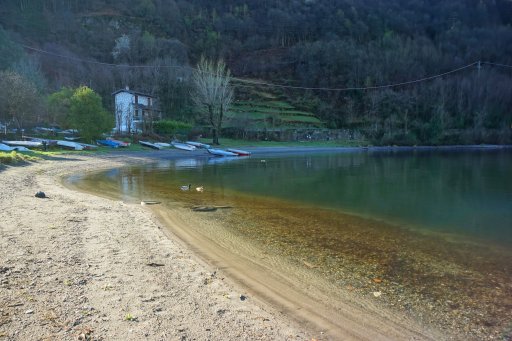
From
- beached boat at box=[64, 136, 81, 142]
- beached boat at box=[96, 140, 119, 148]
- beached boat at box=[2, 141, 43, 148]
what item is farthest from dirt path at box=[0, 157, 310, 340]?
beached boat at box=[64, 136, 81, 142]

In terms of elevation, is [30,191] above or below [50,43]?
below

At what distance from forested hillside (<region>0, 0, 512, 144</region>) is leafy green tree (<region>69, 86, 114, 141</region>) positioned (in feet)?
76.1

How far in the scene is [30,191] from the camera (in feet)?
52.8

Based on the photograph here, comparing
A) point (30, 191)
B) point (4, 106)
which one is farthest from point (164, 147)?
point (30, 191)

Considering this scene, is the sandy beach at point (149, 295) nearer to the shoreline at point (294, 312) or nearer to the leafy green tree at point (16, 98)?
the shoreline at point (294, 312)

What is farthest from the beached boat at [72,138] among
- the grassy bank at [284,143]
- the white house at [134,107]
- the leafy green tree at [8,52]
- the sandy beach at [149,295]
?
the sandy beach at [149,295]

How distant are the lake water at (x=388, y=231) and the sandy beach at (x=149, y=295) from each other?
3.84ft

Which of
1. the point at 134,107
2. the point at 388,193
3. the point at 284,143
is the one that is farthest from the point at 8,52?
the point at 388,193

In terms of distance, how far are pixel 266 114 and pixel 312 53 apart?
49254 mm

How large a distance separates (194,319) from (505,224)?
12.4 meters

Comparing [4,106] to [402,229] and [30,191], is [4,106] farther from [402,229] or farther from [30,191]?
[402,229]

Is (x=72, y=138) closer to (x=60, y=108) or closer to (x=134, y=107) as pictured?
(x=60, y=108)

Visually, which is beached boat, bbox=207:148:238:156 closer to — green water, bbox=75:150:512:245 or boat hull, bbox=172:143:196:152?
boat hull, bbox=172:143:196:152

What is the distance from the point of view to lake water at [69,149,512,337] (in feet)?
23.1
